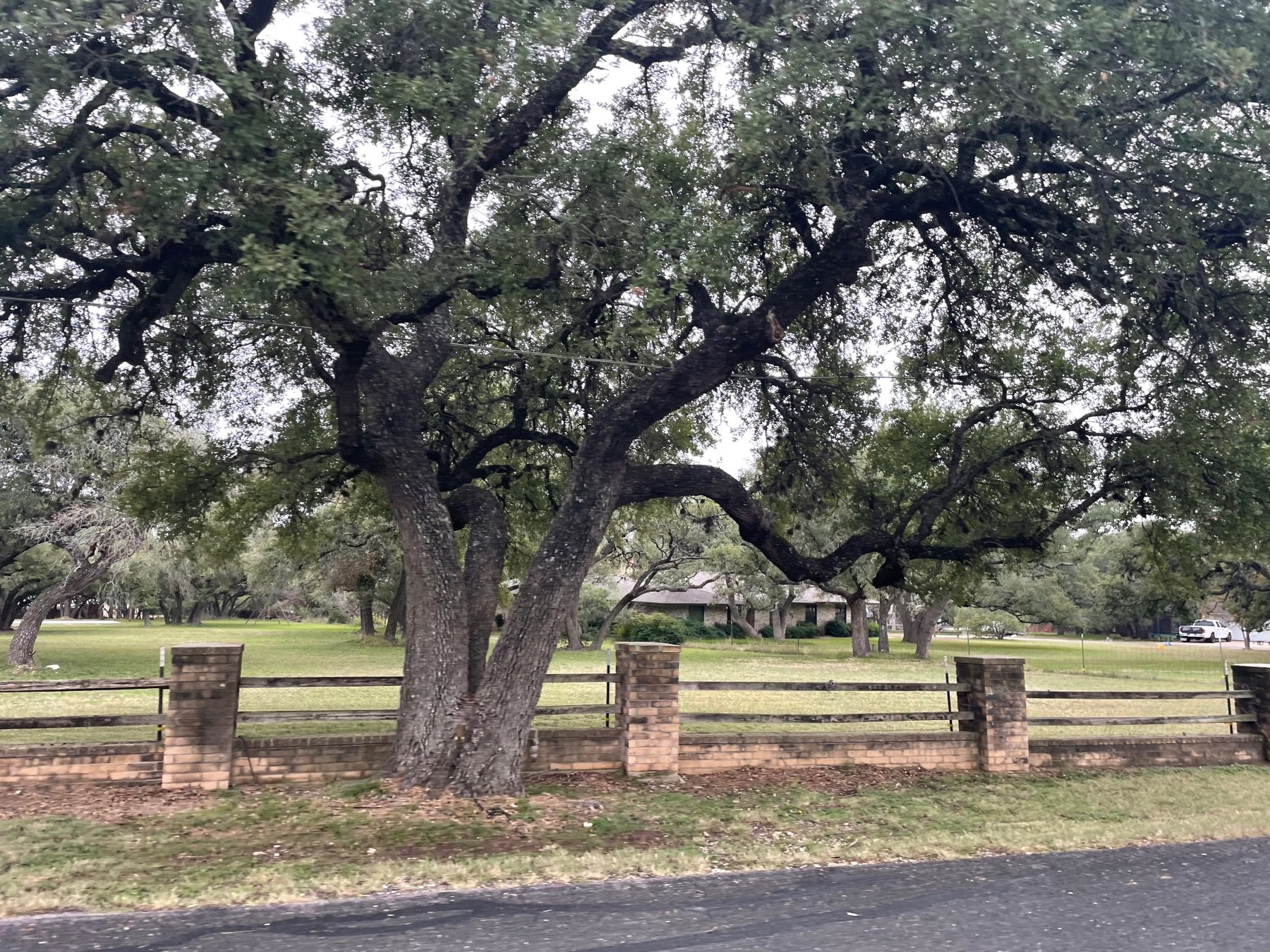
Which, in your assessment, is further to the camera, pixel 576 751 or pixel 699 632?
pixel 699 632

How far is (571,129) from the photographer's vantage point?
10477 millimetres

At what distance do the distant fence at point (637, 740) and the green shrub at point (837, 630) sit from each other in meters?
46.4

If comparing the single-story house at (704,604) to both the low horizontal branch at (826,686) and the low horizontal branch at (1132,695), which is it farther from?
the low horizontal branch at (826,686)

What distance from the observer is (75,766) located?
8594mm

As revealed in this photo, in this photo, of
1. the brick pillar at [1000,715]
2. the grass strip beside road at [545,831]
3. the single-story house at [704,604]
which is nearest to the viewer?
the grass strip beside road at [545,831]

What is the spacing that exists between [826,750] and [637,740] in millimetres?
2256

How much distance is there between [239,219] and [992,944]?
26.0 feet

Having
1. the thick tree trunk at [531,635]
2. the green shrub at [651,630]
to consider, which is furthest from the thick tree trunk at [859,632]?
the thick tree trunk at [531,635]

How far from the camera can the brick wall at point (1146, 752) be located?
10.7 meters

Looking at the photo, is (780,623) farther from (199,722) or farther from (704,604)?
(199,722)

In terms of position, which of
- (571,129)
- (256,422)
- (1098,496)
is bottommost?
(1098,496)

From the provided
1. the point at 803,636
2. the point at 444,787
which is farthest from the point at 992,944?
the point at 803,636

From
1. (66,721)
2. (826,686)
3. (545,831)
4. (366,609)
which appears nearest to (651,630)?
(366,609)

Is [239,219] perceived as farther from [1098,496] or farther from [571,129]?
[1098,496]
